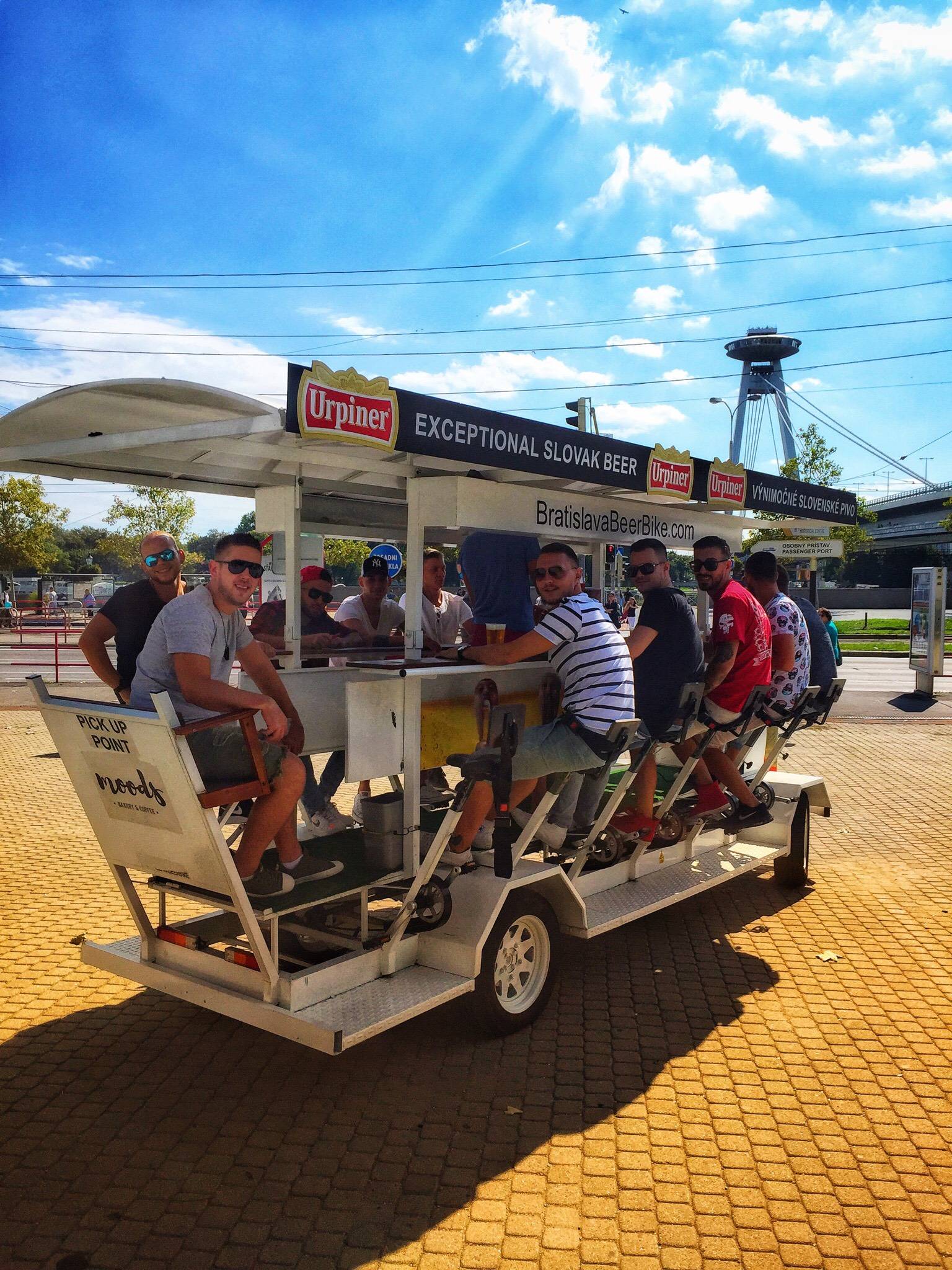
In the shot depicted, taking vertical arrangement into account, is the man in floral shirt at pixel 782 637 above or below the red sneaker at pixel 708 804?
above

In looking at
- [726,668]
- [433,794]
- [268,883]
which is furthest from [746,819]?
[268,883]

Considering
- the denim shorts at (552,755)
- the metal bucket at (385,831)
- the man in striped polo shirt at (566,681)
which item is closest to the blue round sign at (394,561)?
the man in striped polo shirt at (566,681)

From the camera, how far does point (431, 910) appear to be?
439 cm

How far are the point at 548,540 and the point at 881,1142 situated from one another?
3905 millimetres

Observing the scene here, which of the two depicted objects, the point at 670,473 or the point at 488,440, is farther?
the point at 670,473

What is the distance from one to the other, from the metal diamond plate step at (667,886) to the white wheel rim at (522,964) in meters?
0.25

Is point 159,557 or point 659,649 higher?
point 159,557

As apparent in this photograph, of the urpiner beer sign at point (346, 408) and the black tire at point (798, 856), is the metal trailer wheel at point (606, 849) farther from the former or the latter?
the urpiner beer sign at point (346, 408)

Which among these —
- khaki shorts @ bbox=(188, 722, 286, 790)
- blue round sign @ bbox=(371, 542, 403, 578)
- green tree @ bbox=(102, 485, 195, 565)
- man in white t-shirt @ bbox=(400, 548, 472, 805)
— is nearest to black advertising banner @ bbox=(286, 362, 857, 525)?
khaki shorts @ bbox=(188, 722, 286, 790)

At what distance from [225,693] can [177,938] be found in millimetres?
1235

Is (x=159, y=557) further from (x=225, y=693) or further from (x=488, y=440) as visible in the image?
(x=488, y=440)

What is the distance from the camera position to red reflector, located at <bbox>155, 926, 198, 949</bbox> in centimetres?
415

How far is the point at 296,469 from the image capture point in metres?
4.97

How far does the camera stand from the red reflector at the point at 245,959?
3.91 m
